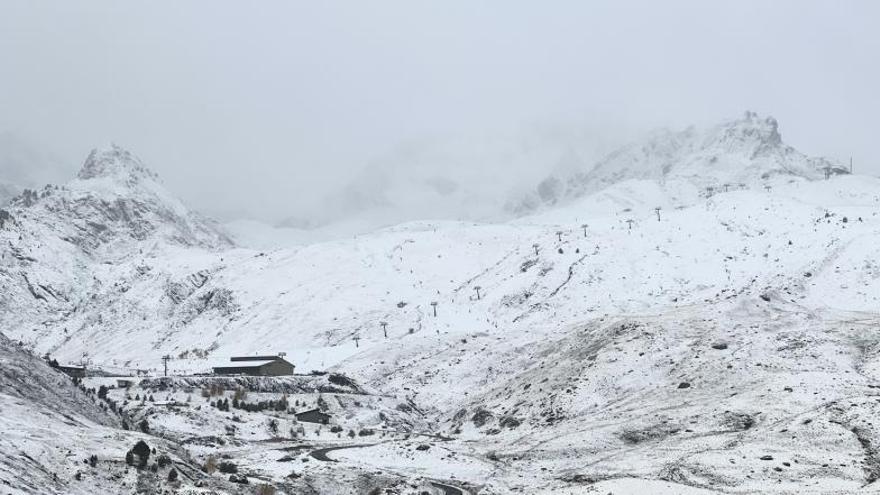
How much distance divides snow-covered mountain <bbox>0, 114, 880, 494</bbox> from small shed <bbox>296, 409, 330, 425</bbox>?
137 inches

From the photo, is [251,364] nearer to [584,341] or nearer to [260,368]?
[260,368]

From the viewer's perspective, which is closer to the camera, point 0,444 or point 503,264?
point 0,444

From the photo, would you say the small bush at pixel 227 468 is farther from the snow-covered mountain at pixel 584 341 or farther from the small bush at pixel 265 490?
the small bush at pixel 265 490

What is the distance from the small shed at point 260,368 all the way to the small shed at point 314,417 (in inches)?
808

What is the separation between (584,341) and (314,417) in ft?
88.4

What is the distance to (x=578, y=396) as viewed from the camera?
59969 mm

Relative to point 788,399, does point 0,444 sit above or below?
above

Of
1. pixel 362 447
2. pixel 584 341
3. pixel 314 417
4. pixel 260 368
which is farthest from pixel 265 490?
pixel 260 368

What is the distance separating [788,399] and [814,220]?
3055 inches

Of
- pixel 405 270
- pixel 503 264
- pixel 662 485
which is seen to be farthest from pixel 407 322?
pixel 662 485

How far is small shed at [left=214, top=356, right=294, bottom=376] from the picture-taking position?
285 ft

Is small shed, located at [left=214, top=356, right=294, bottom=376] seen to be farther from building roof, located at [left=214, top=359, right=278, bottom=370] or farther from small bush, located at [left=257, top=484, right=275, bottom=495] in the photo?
small bush, located at [left=257, top=484, right=275, bottom=495]

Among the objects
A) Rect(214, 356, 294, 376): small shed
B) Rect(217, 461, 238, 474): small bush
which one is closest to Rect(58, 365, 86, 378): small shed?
Rect(214, 356, 294, 376): small shed

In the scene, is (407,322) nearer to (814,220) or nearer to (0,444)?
(814,220)
